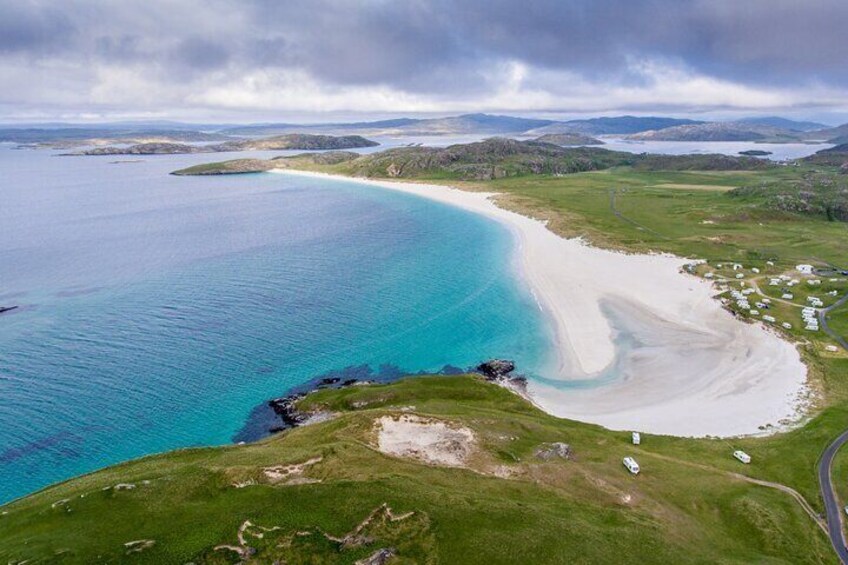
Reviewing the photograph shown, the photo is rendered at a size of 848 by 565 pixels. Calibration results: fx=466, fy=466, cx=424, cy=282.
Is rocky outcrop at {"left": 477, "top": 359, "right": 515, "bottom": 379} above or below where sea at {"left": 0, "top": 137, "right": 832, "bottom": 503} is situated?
below

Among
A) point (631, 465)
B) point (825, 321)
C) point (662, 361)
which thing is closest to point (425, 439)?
point (631, 465)

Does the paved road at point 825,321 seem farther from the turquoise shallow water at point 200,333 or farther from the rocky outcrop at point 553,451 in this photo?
the rocky outcrop at point 553,451

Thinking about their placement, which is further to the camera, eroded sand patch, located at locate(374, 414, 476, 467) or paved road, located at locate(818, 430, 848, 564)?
eroded sand patch, located at locate(374, 414, 476, 467)

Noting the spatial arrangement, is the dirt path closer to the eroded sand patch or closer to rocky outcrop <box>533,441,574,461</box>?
rocky outcrop <box>533,441,574,461</box>

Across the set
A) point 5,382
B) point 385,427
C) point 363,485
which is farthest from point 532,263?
point 5,382

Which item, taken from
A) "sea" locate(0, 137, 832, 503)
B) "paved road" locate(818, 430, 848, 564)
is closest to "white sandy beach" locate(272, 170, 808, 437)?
"sea" locate(0, 137, 832, 503)

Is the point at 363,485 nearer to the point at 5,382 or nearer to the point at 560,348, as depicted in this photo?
the point at 560,348

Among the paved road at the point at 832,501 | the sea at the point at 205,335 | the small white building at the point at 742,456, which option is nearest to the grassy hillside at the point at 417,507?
the small white building at the point at 742,456
